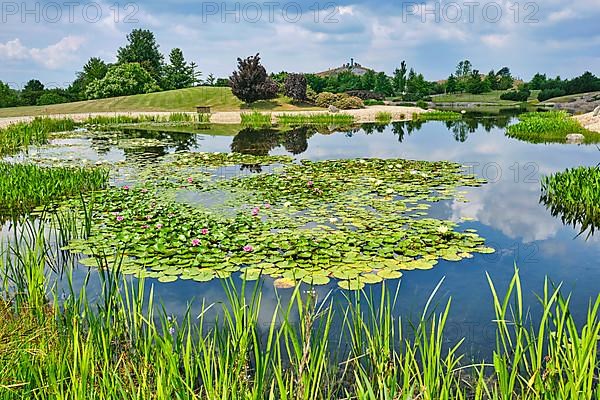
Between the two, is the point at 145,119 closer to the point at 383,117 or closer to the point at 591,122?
the point at 383,117

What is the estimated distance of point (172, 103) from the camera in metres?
31.6

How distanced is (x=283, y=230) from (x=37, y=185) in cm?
373

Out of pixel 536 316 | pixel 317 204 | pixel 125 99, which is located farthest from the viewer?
pixel 125 99

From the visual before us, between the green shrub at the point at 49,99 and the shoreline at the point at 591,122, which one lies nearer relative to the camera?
the shoreline at the point at 591,122

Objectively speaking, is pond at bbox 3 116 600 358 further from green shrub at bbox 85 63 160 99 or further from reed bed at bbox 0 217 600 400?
green shrub at bbox 85 63 160 99

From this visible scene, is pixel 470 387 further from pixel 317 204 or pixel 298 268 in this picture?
pixel 317 204

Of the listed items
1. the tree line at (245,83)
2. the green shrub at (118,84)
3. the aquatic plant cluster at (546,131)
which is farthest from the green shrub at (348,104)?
the green shrub at (118,84)

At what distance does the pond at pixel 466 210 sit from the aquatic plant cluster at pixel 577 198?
165 mm

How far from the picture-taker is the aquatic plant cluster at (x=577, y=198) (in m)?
5.84

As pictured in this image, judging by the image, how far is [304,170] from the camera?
30.7ft

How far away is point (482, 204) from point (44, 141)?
502 inches

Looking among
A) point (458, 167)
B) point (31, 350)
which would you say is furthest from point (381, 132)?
point (31, 350)

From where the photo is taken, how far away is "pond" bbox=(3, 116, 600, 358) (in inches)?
147

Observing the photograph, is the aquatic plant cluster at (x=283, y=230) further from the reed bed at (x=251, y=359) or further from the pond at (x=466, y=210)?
the reed bed at (x=251, y=359)
